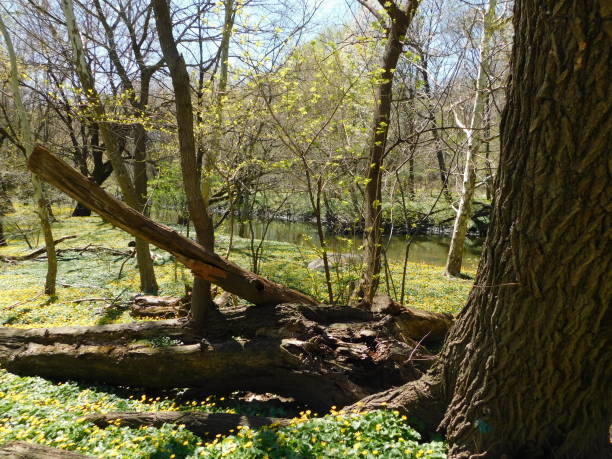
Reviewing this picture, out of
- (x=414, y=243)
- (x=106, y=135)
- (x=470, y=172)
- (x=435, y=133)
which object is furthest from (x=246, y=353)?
(x=414, y=243)

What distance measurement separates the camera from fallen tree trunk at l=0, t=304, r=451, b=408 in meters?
4.44

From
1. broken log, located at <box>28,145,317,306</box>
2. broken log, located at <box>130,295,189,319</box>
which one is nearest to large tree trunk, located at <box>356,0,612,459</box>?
broken log, located at <box>28,145,317,306</box>

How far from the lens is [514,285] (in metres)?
2.61

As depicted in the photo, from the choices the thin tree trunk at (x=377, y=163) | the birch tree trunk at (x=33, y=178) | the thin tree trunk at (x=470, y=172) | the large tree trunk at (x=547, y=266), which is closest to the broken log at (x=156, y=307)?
the birch tree trunk at (x=33, y=178)

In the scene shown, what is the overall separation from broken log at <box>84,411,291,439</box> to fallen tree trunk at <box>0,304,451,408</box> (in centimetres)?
76

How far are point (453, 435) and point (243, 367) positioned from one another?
244cm

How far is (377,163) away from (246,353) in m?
4.06

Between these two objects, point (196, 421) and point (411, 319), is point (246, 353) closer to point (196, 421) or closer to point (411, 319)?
point (196, 421)

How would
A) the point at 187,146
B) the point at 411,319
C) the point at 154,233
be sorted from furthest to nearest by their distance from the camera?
the point at 411,319 < the point at 187,146 < the point at 154,233

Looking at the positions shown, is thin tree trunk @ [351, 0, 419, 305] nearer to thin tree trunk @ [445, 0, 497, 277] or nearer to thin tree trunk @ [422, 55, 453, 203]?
thin tree trunk @ [422, 55, 453, 203]

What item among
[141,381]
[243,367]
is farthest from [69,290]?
[243,367]

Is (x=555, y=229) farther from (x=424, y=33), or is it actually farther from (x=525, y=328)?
(x=424, y=33)

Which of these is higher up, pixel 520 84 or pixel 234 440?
pixel 520 84

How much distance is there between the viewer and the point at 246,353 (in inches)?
181
